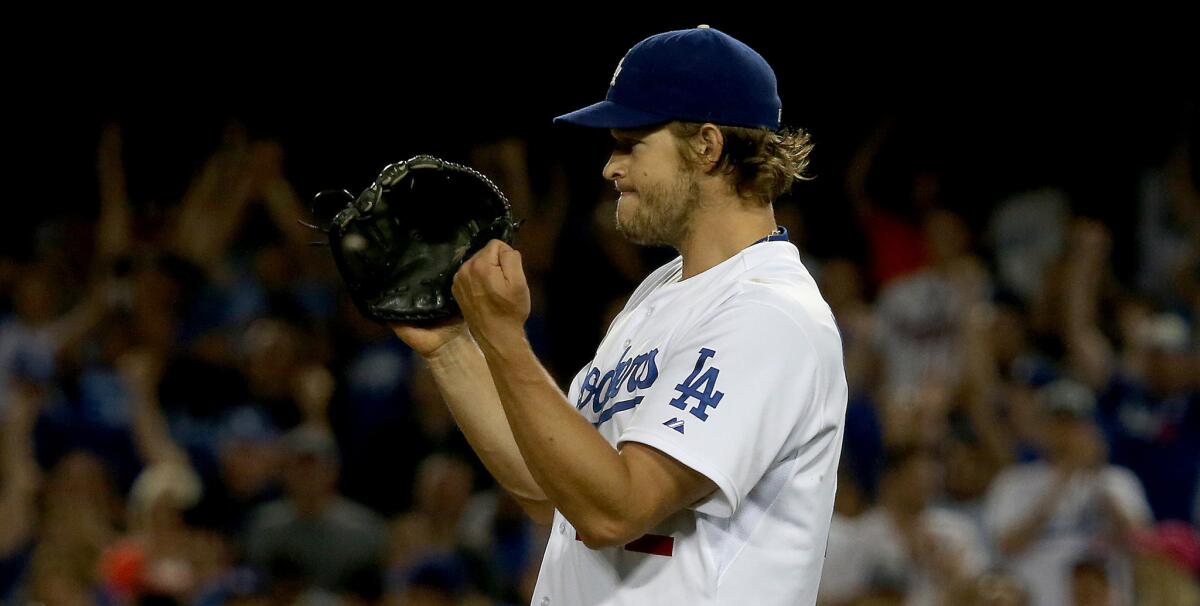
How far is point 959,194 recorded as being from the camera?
25.7ft

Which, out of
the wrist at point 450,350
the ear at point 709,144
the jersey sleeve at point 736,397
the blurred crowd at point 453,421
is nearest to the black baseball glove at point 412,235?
the wrist at point 450,350

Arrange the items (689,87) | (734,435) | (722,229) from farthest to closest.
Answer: (722,229)
(689,87)
(734,435)

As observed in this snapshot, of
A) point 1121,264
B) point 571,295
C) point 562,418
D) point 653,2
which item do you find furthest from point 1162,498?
point 562,418

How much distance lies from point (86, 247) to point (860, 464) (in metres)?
3.92

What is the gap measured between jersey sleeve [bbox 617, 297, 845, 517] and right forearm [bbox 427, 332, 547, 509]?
0.47 metres

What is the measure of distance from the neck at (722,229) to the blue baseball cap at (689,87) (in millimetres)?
151

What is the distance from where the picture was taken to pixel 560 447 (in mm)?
2094

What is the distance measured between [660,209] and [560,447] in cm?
55

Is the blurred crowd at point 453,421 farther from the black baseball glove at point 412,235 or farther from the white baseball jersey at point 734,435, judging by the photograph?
the white baseball jersey at point 734,435

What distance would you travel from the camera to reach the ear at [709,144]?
2461 millimetres

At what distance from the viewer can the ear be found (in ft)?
8.07

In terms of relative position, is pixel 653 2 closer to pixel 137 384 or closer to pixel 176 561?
pixel 137 384

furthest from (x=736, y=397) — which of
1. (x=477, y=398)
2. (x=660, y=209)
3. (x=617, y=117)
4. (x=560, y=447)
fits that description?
(x=477, y=398)

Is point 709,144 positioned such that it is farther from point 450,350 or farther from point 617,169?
point 450,350
